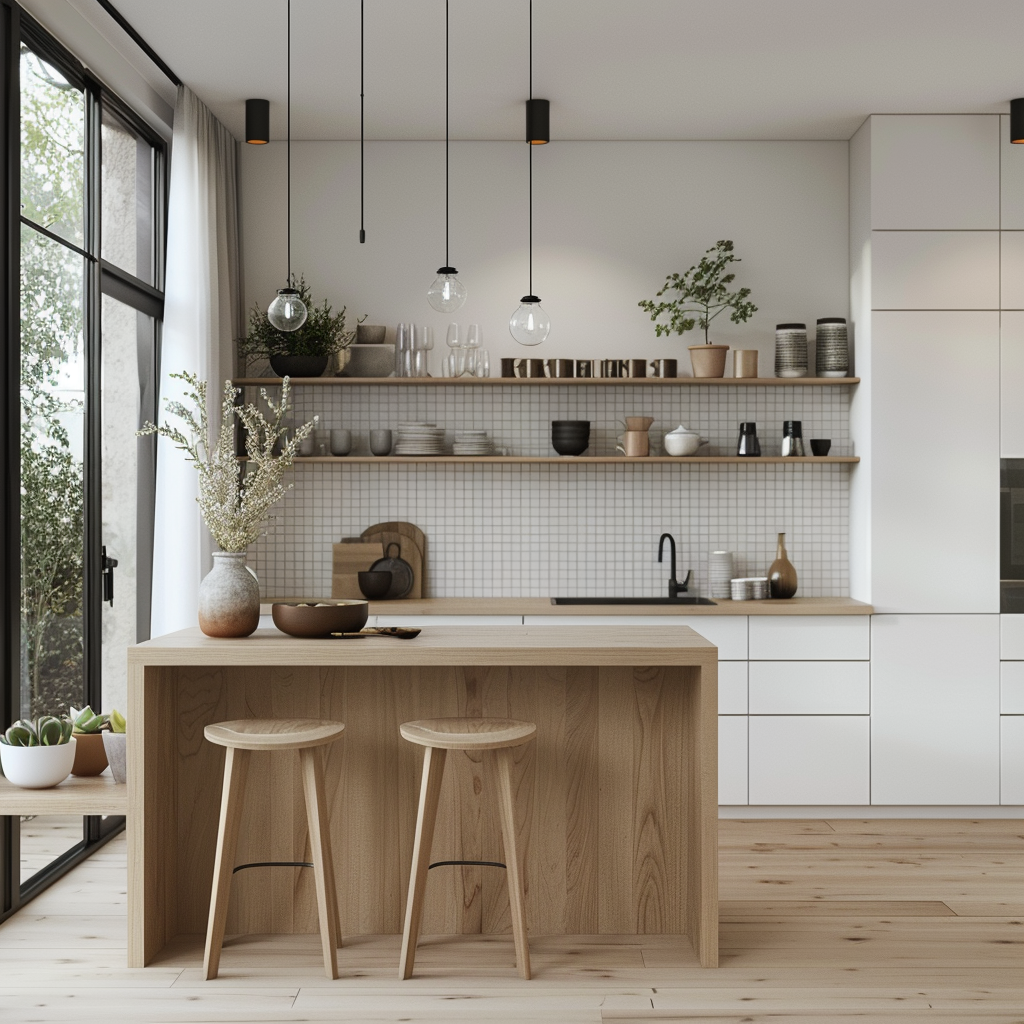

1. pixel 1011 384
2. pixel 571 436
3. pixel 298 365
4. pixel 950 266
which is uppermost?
pixel 950 266

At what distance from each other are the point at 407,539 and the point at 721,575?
4.81 ft

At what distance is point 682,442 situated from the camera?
4.57m

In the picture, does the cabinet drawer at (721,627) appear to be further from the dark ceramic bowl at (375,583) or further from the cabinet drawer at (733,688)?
the dark ceramic bowl at (375,583)

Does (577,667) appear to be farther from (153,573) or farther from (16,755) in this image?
(153,573)

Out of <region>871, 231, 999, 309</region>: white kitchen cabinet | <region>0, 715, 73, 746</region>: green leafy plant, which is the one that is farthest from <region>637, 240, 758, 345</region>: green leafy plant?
<region>0, 715, 73, 746</region>: green leafy plant

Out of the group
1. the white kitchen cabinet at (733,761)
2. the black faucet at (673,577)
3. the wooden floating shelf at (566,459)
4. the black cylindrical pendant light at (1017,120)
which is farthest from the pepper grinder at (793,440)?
the black cylindrical pendant light at (1017,120)

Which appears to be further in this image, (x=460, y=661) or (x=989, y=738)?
(x=989, y=738)

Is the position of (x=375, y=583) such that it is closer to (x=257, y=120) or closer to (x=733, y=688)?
(x=733, y=688)

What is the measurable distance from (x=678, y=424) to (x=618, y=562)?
28.1 inches

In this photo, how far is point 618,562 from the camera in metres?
4.80

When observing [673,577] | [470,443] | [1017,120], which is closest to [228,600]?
[470,443]

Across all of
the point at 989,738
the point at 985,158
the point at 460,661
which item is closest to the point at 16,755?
the point at 460,661

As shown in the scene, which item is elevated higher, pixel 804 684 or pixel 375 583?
pixel 375 583

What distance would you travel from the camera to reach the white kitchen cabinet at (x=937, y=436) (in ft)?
14.4
